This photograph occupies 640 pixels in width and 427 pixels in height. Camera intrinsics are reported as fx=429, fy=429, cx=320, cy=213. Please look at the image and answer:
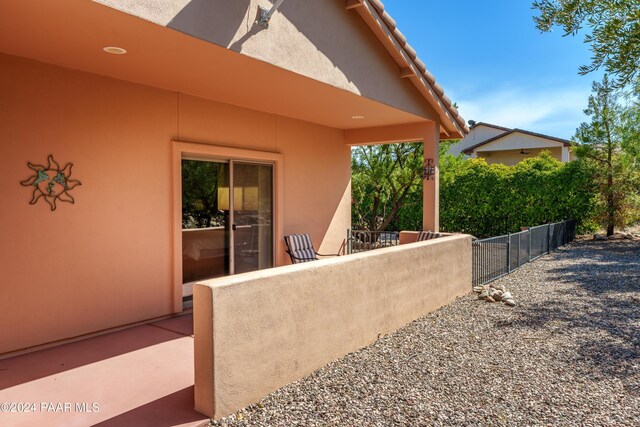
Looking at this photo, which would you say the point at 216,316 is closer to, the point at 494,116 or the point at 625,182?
the point at 625,182

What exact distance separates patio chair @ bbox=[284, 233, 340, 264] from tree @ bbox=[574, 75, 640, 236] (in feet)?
42.6

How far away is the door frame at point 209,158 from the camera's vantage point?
675cm

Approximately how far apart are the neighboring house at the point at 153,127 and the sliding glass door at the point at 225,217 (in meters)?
0.03

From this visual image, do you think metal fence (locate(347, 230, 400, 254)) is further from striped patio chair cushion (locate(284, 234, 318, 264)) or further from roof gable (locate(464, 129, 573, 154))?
roof gable (locate(464, 129, 573, 154))

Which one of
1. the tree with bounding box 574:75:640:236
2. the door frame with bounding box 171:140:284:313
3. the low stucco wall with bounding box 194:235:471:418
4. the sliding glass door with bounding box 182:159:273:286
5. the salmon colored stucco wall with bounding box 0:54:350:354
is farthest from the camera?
the tree with bounding box 574:75:640:236

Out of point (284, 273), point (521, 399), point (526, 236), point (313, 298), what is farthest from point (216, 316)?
point (526, 236)

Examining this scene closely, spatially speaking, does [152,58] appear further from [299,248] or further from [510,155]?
[510,155]

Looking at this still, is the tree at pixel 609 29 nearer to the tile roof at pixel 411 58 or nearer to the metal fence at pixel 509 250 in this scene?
the tile roof at pixel 411 58

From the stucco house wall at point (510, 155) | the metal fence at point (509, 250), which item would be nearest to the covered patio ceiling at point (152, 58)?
the metal fence at point (509, 250)

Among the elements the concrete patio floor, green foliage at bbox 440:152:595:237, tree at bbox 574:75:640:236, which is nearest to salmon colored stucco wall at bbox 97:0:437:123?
A: the concrete patio floor

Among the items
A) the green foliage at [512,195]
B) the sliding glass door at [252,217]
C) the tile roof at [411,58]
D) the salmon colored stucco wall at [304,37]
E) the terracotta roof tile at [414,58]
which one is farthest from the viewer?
the green foliage at [512,195]

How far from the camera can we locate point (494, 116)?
37531 mm

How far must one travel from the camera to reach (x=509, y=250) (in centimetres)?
1067

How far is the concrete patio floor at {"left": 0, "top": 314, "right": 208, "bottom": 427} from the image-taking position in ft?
12.0
